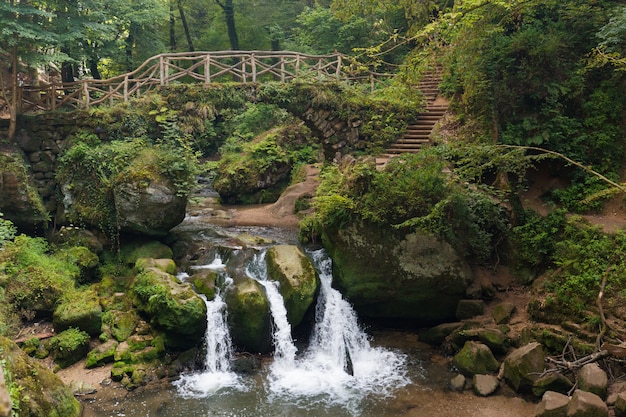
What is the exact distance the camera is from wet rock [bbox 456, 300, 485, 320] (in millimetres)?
9891

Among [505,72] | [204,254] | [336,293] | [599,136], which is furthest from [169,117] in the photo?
[599,136]

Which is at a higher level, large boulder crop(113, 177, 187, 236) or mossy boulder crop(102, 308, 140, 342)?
large boulder crop(113, 177, 187, 236)

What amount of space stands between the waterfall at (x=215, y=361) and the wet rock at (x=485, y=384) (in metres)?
4.27

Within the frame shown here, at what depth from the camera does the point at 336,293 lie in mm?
10672

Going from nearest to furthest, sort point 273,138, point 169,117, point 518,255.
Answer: point 518,255
point 169,117
point 273,138

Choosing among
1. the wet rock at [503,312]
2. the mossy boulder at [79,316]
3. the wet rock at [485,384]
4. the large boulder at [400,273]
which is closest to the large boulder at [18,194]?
the mossy boulder at [79,316]

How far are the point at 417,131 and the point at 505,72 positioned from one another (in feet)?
12.5

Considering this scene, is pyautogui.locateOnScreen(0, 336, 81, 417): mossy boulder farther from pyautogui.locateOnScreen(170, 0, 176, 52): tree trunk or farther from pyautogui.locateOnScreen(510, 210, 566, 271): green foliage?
pyautogui.locateOnScreen(170, 0, 176, 52): tree trunk

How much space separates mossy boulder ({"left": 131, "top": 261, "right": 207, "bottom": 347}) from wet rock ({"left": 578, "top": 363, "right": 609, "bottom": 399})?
269 inches

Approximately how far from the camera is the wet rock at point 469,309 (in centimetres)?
989

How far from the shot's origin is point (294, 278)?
1001cm

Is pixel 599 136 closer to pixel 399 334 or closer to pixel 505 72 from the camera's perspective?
pixel 505 72

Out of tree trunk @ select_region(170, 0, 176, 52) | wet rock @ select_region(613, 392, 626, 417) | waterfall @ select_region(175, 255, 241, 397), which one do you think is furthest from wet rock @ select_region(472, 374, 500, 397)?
tree trunk @ select_region(170, 0, 176, 52)

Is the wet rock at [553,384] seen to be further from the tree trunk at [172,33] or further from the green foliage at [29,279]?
the tree trunk at [172,33]
